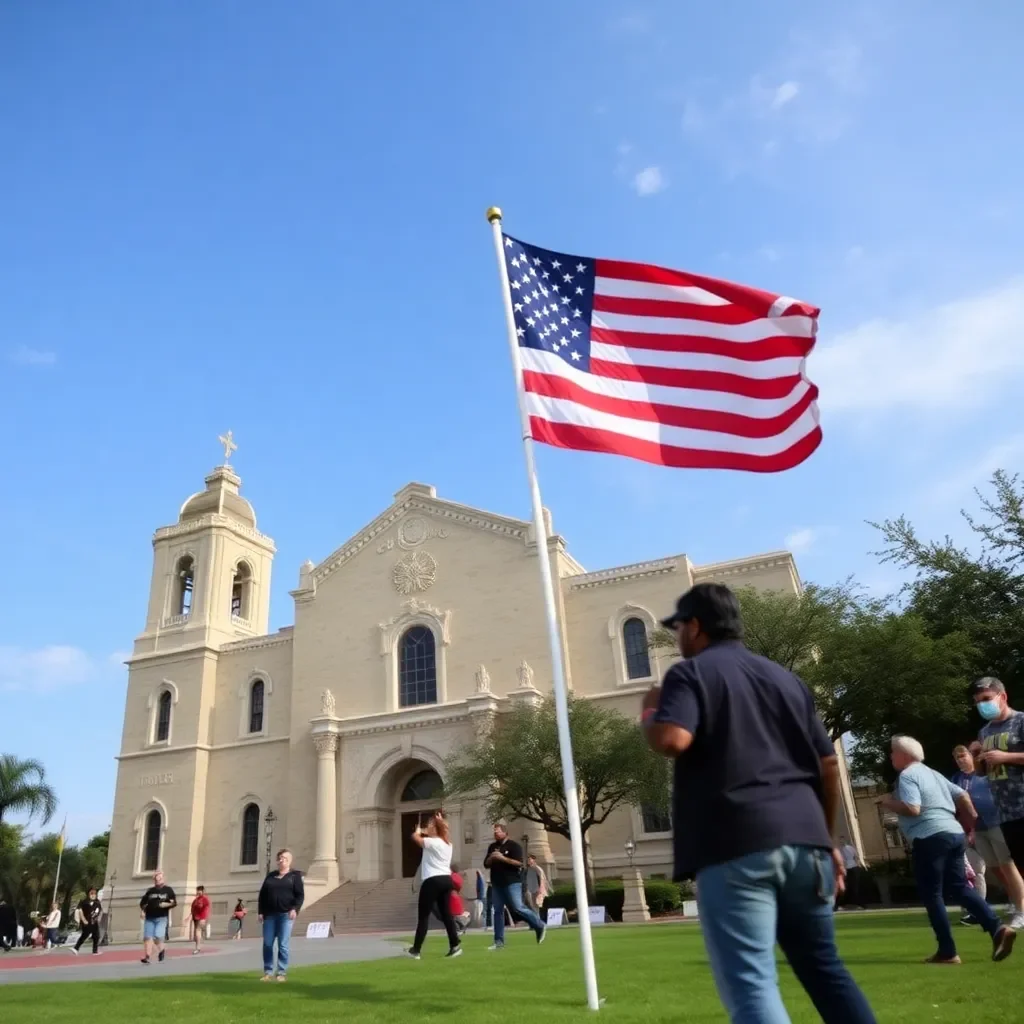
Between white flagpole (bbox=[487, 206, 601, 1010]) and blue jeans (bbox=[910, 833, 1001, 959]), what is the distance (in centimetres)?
285

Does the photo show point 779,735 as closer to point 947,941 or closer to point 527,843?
point 947,941

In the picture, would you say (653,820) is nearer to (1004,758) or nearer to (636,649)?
(636,649)

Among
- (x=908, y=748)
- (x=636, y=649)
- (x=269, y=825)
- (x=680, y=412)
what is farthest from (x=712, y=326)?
(x=269, y=825)

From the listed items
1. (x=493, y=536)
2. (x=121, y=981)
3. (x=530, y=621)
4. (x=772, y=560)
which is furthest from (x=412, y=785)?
(x=121, y=981)

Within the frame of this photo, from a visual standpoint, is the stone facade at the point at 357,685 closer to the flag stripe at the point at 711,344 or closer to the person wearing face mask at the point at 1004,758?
the flag stripe at the point at 711,344

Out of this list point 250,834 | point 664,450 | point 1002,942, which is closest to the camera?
point 1002,942

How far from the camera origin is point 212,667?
4294cm

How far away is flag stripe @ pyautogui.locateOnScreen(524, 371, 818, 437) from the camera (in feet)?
30.1

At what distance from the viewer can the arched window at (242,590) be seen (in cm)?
4678

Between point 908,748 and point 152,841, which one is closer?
point 908,748

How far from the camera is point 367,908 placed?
1266 inches

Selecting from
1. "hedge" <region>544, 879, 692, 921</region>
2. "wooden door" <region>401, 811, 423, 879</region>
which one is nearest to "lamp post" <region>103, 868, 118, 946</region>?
"wooden door" <region>401, 811, 423, 879</region>

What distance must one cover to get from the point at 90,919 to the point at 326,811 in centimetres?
1177

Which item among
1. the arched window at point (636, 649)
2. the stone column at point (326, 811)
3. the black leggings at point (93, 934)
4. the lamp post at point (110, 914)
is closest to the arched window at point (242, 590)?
the stone column at point (326, 811)
